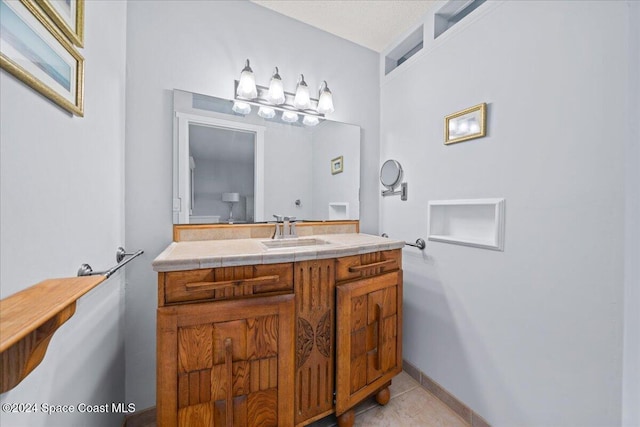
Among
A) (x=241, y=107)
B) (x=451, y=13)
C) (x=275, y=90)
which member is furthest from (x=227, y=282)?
(x=451, y=13)

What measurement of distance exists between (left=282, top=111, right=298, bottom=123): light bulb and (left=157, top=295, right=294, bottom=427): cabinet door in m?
1.13

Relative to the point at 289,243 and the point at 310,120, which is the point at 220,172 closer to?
the point at 289,243

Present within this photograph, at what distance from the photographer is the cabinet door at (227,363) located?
83cm

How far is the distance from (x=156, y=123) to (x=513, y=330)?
6.70ft

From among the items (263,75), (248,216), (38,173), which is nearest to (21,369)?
(38,173)

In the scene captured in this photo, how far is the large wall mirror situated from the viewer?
4.33ft

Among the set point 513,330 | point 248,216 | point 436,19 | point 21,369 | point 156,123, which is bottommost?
point 513,330

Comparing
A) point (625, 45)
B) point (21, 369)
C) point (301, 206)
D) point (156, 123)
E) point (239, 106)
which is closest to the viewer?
point (21, 369)

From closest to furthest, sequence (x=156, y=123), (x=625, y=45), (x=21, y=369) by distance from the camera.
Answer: (x=21, y=369) → (x=625, y=45) → (x=156, y=123)

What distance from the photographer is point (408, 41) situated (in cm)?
169

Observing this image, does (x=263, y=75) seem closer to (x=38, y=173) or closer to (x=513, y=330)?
(x=38, y=173)

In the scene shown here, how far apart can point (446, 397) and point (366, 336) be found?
0.69m

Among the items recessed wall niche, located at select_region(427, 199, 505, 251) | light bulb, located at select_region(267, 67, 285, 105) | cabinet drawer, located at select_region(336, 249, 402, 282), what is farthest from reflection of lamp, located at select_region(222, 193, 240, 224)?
recessed wall niche, located at select_region(427, 199, 505, 251)

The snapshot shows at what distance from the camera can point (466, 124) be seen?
1.27 m
